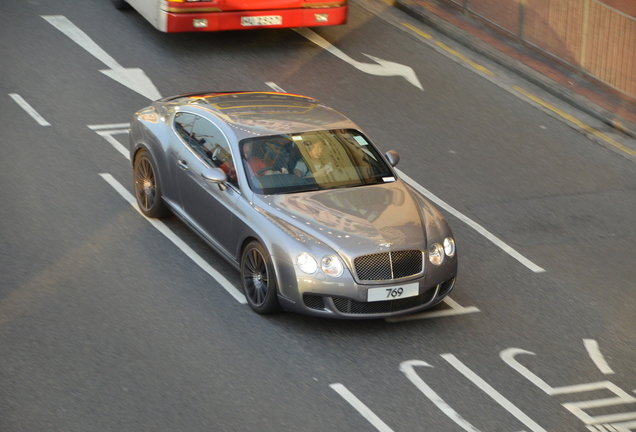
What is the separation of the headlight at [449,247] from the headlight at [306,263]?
134 cm

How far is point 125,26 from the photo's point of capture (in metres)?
17.3

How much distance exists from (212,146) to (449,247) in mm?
2612

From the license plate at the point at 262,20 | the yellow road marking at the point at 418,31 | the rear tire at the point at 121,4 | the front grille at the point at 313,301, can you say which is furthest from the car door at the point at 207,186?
the yellow road marking at the point at 418,31

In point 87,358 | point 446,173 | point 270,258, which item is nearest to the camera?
point 87,358

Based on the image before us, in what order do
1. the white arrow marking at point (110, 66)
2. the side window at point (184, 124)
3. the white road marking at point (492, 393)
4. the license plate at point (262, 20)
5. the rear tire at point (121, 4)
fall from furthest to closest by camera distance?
the rear tire at point (121, 4) → the license plate at point (262, 20) → the white arrow marking at point (110, 66) → the side window at point (184, 124) → the white road marking at point (492, 393)

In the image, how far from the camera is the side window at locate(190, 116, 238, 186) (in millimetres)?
10133

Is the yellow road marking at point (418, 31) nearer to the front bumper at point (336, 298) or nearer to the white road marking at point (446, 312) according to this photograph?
the white road marking at point (446, 312)

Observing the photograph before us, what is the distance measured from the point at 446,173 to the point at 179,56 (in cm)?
523

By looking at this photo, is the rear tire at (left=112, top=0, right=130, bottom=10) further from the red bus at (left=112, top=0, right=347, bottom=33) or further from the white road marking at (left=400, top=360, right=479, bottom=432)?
the white road marking at (left=400, top=360, right=479, bottom=432)

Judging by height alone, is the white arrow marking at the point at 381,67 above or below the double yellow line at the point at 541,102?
above

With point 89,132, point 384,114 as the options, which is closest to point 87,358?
point 89,132

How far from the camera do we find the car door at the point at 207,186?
10.0 m

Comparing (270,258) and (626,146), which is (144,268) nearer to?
(270,258)

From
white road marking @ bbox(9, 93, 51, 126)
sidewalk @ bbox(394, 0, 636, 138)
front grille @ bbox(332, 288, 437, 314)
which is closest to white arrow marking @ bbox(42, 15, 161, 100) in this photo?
white road marking @ bbox(9, 93, 51, 126)
